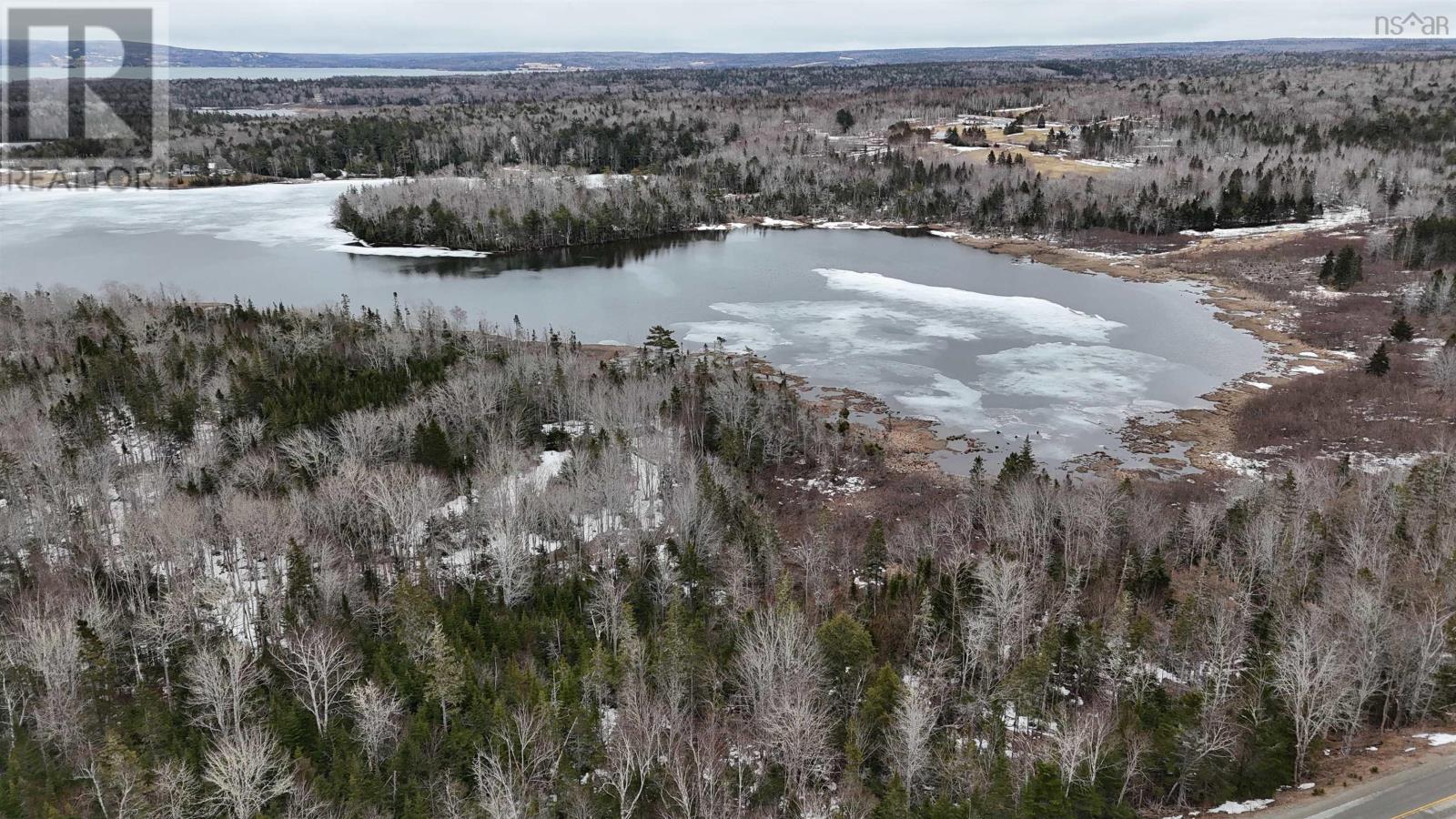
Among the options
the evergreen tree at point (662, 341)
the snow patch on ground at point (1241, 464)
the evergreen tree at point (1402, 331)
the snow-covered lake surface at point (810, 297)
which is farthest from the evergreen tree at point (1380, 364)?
the evergreen tree at point (662, 341)

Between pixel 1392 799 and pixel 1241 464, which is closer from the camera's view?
pixel 1392 799

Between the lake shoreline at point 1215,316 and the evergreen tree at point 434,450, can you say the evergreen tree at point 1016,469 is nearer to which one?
the lake shoreline at point 1215,316

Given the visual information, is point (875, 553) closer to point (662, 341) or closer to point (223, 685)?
point (223, 685)

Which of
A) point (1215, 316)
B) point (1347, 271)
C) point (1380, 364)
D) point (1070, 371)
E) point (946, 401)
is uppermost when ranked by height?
point (1347, 271)

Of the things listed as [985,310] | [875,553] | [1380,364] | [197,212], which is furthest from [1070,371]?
[197,212]

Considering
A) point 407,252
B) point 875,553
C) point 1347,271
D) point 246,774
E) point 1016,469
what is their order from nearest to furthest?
point 246,774
point 875,553
point 1016,469
point 1347,271
point 407,252

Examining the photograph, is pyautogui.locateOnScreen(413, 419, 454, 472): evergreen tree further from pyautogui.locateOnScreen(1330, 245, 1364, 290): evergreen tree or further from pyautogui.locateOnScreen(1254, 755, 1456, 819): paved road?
pyautogui.locateOnScreen(1330, 245, 1364, 290): evergreen tree
